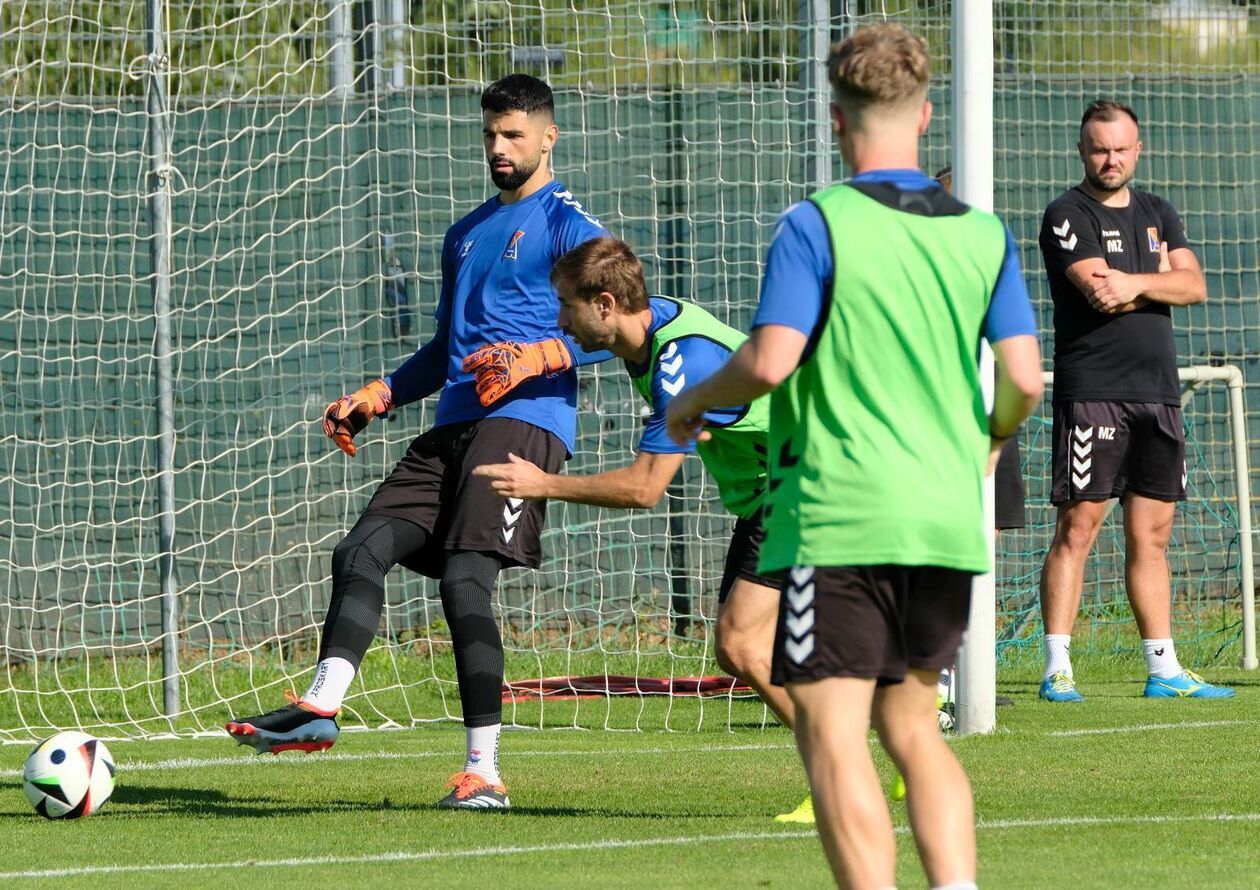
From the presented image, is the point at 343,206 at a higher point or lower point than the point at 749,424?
higher

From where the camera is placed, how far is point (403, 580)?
35.8ft

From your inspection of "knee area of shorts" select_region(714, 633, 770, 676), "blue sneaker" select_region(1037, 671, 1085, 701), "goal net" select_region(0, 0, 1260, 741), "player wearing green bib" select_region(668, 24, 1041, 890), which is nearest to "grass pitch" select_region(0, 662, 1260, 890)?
"blue sneaker" select_region(1037, 671, 1085, 701)

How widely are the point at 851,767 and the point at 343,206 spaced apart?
7451mm

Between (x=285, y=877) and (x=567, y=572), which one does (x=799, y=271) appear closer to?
(x=285, y=877)

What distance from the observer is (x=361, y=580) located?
245 inches

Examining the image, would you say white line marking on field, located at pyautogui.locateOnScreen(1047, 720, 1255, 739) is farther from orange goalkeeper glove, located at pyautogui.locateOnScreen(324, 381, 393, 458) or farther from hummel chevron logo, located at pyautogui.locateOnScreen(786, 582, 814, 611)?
hummel chevron logo, located at pyautogui.locateOnScreen(786, 582, 814, 611)

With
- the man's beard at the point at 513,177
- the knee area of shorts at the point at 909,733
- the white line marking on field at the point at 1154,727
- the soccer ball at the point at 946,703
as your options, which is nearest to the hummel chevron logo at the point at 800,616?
the knee area of shorts at the point at 909,733

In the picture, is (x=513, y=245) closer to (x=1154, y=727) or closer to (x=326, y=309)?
(x=1154, y=727)

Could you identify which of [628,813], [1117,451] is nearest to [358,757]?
[628,813]

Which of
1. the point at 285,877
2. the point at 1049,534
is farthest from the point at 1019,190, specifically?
the point at 285,877

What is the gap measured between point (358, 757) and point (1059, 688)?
318 centimetres

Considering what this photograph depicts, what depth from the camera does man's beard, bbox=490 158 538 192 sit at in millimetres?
6535

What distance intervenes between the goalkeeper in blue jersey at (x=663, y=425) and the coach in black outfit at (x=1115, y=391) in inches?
126

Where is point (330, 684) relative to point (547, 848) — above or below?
above
